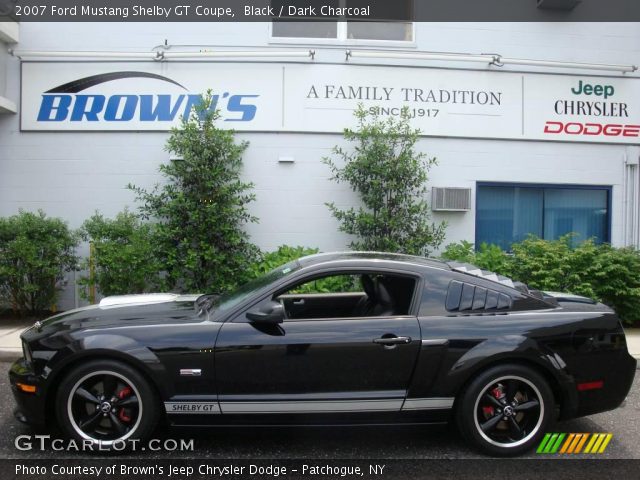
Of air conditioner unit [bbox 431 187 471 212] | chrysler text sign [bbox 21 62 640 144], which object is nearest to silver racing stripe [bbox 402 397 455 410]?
air conditioner unit [bbox 431 187 471 212]

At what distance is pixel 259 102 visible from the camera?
9.10 m

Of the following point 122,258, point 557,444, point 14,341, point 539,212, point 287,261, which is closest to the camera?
point 557,444

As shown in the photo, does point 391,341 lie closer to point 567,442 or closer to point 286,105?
point 567,442

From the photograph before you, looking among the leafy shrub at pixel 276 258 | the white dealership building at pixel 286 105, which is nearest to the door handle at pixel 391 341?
the leafy shrub at pixel 276 258

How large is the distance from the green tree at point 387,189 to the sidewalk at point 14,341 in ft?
9.96

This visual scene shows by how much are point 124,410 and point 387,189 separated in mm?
5649

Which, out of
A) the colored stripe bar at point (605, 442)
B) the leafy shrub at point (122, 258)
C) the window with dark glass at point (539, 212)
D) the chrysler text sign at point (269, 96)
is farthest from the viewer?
the window with dark glass at point (539, 212)

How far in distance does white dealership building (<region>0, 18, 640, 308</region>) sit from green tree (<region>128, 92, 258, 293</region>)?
0.70m

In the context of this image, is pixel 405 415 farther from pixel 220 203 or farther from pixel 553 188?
pixel 553 188

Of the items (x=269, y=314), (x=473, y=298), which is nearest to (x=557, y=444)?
(x=473, y=298)

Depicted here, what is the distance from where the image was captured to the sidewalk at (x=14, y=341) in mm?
6461

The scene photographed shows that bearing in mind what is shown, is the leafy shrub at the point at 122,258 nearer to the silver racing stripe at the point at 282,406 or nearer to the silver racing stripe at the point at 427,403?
the silver racing stripe at the point at 282,406

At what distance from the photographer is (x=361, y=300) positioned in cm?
484

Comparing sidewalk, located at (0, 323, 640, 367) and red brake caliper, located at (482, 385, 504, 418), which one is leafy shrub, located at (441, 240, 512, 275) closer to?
sidewalk, located at (0, 323, 640, 367)
